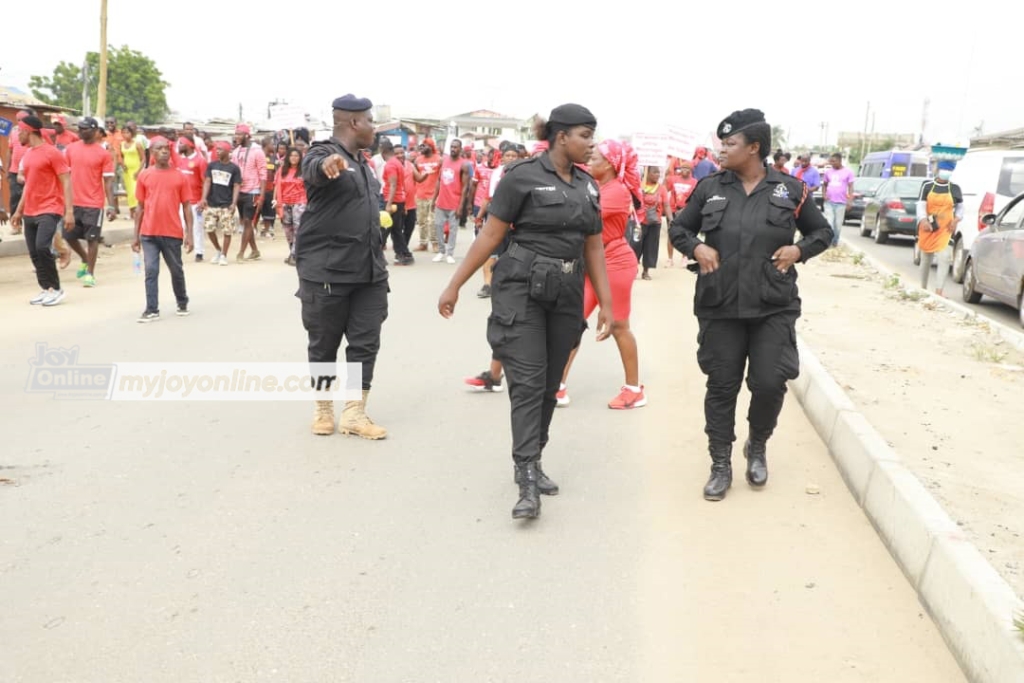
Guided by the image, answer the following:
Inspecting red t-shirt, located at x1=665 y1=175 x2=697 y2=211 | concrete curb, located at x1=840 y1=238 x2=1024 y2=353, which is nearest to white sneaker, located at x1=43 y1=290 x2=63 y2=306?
red t-shirt, located at x1=665 y1=175 x2=697 y2=211

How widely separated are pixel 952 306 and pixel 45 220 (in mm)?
9955

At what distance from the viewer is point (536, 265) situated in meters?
4.34

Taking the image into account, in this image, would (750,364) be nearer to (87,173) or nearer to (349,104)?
(349,104)

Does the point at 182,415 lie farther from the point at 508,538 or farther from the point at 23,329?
the point at 23,329

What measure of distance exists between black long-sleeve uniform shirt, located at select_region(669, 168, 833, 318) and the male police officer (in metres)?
1.89

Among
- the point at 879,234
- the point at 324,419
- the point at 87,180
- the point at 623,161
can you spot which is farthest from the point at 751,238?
the point at 879,234

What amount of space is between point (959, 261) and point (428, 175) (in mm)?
7981

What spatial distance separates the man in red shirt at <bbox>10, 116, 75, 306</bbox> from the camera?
31.3 ft

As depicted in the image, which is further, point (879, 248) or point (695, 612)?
point (879, 248)

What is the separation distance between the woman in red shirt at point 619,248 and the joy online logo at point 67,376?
10.6 feet

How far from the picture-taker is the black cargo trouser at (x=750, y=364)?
183 inches

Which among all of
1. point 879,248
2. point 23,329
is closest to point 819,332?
point 23,329

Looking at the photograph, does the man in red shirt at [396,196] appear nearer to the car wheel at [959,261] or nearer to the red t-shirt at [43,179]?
the red t-shirt at [43,179]

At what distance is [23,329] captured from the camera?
8.56 meters
